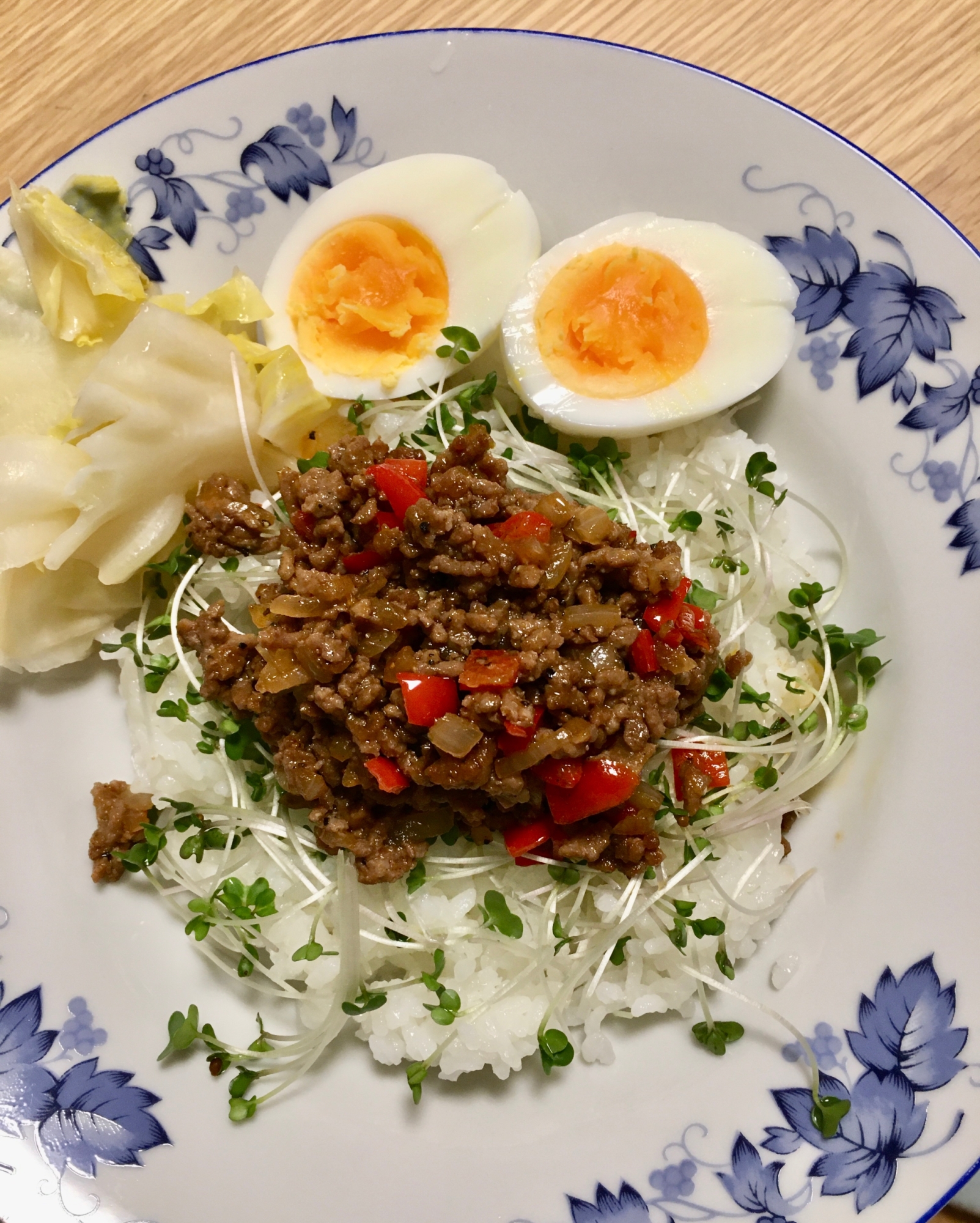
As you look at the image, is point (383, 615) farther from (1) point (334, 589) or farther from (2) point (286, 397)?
(2) point (286, 397)

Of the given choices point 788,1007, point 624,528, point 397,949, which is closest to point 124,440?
point 624,528

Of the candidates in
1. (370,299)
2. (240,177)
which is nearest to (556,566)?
(370,299)

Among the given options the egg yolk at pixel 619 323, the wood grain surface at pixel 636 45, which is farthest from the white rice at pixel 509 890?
the wood grain surface at pixel 636 45

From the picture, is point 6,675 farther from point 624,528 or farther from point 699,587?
point 699,587

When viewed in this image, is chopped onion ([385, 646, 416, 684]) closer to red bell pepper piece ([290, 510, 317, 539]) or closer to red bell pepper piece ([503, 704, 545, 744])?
red bell pepper piece ([503, 704, 545, 744])

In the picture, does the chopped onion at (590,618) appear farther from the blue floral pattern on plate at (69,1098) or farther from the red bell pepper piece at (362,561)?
the blue floral pattern on plate at (69,1098)

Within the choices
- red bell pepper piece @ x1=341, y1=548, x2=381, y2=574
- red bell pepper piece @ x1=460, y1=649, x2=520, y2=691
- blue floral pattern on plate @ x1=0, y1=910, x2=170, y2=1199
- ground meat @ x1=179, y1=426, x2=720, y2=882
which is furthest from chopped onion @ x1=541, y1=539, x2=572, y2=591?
blue floral pattern on plate @ x1=0, y1=910, x2=170, y2=1199
